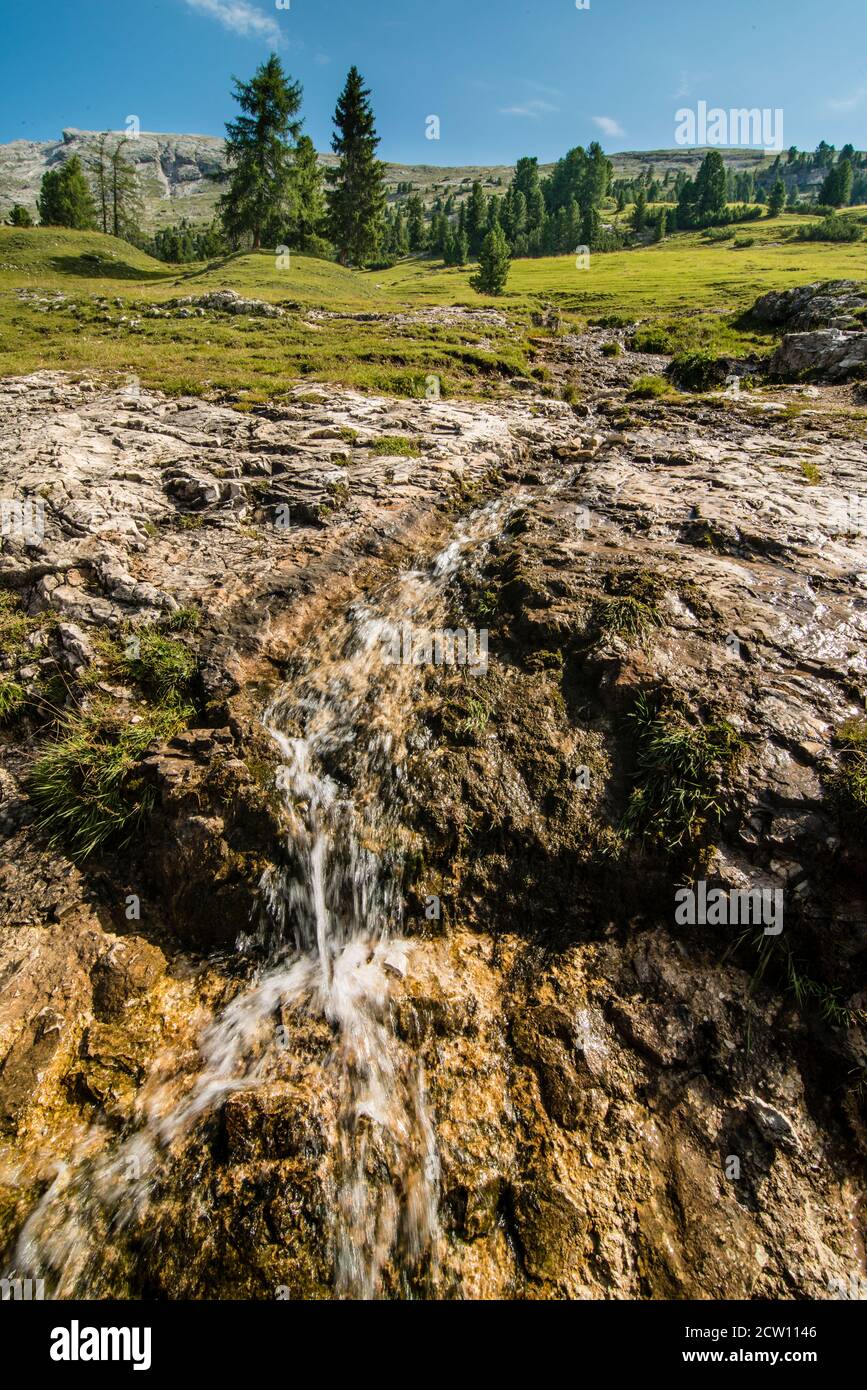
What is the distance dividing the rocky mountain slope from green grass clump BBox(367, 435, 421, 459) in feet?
17.4

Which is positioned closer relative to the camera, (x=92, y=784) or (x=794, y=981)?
(x=794, y=981)

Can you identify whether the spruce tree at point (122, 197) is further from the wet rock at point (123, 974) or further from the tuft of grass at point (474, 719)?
the wet rock at point (123, 974)

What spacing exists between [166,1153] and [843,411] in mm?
22224

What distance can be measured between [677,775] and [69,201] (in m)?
105

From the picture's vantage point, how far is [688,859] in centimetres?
588

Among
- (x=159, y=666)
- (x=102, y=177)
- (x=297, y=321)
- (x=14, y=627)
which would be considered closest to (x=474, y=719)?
(x=159, y=666)

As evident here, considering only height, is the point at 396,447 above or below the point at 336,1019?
above

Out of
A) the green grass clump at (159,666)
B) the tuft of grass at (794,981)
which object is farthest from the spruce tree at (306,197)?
the tuft of grass at (794,981)

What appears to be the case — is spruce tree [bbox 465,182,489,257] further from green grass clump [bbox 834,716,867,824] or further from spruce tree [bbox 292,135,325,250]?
green grass clump [bbox 834,716,867,824]

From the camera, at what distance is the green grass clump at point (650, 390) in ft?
66.0

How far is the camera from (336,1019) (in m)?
5.55

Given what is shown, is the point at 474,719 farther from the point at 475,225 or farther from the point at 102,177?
the point at 475,225

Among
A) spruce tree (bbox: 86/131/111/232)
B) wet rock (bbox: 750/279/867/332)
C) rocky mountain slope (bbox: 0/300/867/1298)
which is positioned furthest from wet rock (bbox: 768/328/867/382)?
spruce tree (bbox: 86/131/111/232)
